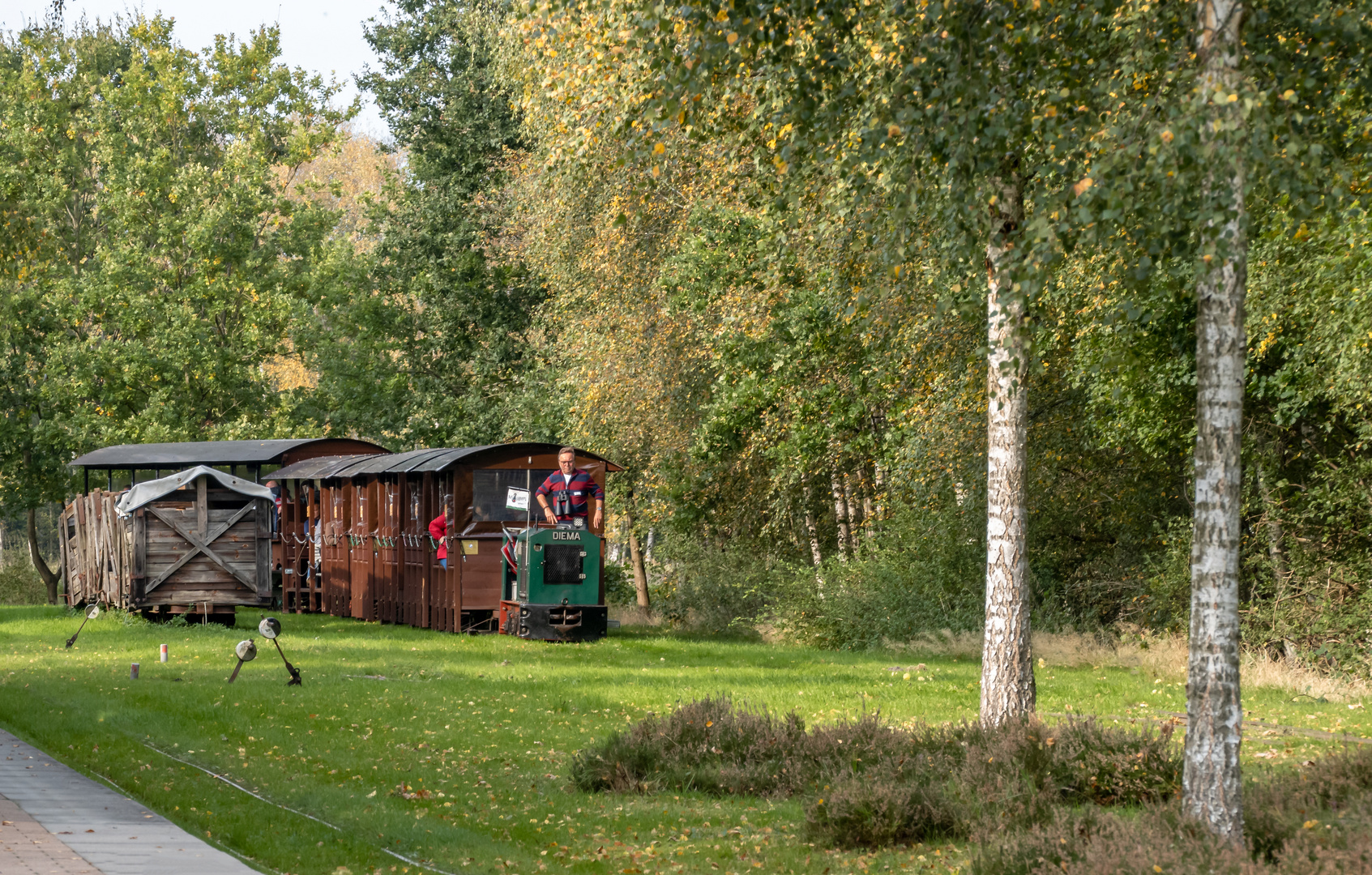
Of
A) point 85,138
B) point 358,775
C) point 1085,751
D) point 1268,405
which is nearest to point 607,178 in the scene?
point 1268,405

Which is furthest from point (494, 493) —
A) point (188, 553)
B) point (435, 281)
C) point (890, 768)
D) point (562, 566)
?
point (435, 281)

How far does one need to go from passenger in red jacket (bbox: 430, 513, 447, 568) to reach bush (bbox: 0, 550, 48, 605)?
935 inches

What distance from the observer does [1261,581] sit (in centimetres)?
1942

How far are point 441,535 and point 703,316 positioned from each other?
5632 millimetres

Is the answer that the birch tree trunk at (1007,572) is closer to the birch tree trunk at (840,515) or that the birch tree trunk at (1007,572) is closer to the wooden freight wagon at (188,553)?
the wooden freight wagon at (188,553)

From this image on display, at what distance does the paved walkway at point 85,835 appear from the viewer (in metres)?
7.97

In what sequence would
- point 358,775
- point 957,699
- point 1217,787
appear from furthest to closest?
point 957,699, point 358,775, point 1217,787

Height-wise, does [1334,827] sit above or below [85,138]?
below

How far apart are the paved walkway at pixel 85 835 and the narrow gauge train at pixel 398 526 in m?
12.6

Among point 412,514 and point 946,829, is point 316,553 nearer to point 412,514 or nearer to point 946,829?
point 412,514

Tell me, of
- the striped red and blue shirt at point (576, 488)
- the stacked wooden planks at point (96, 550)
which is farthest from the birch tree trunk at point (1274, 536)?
the stacked wooden planks at point (96, 550)

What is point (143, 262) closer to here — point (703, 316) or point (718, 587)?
point (718, 587)

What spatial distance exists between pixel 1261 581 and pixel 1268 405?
254 cm

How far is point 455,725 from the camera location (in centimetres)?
1370
